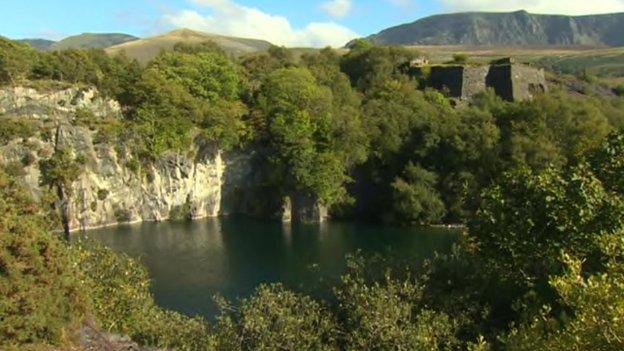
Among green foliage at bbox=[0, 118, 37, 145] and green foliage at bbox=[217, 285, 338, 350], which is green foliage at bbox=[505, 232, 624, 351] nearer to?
green foliage at bbox=[217, 285, 338, 350]

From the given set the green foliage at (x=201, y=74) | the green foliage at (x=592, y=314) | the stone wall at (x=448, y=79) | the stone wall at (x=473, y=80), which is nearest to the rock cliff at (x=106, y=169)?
the green foliage at (x=201, y=74)

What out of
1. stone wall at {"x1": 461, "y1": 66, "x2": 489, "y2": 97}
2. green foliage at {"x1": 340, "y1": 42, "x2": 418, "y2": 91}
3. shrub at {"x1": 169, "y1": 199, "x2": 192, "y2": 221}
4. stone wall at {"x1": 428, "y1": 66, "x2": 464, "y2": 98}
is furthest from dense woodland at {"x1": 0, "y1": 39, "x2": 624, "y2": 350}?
shrub at {"x1": 169, "y1": 199, "x2": 192, "y2": 221}

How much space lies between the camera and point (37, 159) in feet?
200

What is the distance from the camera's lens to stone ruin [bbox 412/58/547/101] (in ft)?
246

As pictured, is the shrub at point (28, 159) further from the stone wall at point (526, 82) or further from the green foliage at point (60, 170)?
the stone wall at point (526, 82)

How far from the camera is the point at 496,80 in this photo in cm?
7612

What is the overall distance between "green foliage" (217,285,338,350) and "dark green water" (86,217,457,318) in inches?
582

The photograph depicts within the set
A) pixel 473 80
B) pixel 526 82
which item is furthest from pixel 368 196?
pixel 526 82

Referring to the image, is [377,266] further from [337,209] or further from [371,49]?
[371,49]

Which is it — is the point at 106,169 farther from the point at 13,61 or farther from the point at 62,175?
the point at 13,61

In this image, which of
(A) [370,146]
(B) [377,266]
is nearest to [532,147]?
(A) [370,146]

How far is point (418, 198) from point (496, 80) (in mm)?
21820

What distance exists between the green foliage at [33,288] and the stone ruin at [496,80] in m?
61.2

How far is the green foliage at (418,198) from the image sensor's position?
61.5 metres
